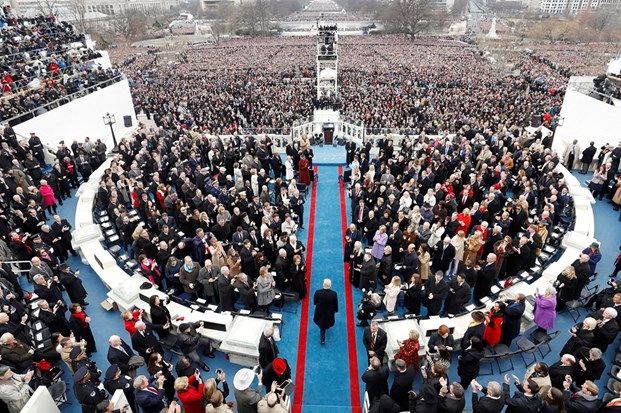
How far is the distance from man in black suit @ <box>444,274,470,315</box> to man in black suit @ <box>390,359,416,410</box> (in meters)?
2.32

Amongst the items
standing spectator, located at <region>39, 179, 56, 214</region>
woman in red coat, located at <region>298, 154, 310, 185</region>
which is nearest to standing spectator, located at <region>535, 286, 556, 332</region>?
woman in red coat, located at <region>298, 154, 310, 185</region>

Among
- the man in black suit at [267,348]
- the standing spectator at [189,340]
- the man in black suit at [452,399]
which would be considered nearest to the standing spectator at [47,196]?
the standing spectator at [189,340]

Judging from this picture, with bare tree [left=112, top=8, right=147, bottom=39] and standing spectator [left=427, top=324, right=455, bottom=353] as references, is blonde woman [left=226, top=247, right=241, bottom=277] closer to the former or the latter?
standing spectator [left=427, top=324, right=455, bottom=353]

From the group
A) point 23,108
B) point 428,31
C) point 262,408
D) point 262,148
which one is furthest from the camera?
point 428,31

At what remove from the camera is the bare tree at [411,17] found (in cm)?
7606

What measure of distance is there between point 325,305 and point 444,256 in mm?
3367

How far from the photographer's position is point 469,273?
762 centimetres

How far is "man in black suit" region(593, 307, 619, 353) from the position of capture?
19.3 feet

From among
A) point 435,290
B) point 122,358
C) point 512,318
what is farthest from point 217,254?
point 512,318

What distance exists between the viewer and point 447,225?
30.2 ft

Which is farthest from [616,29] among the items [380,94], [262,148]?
[262,148]

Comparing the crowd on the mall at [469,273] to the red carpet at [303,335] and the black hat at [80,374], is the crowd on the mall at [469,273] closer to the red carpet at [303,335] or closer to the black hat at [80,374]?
the red carpet at [303,335]

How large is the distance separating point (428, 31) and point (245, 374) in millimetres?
94997

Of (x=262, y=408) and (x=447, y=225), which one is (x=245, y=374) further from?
(x=447, y=225)
